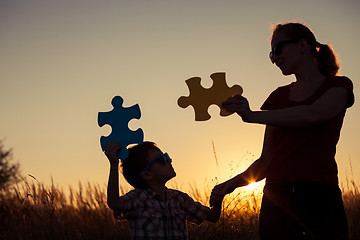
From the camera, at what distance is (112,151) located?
3.31m

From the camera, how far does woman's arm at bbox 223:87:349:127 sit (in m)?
2.82

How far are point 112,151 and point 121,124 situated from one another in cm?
24

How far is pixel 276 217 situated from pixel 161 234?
884 millimetres

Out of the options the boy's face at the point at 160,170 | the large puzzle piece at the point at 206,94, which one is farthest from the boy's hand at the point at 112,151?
the large puzzle piece at the point at 206,94

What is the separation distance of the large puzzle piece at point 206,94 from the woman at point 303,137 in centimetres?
25

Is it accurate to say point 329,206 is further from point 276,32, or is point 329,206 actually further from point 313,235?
point 276,32

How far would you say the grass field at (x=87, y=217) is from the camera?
5508 mm

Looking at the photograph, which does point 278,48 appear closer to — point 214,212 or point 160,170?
point 160,170

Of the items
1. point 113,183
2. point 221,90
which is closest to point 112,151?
point 113,183

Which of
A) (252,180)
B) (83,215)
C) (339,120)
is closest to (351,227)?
(252,180)

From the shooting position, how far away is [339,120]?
3000mm

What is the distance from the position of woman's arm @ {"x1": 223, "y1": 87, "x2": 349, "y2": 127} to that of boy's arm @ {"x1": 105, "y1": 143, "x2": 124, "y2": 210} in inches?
40.1

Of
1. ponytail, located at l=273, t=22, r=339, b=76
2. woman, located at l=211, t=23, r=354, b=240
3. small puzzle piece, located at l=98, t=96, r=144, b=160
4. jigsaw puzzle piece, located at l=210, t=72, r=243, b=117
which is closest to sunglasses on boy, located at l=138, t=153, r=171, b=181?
small puzzle piece, located at l=98, t=96, r=144, b=160

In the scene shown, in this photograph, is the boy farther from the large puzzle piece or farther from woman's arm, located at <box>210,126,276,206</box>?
the large puzzle piece
